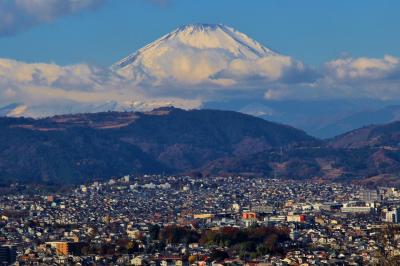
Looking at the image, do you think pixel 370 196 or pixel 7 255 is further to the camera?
pixel 370 196

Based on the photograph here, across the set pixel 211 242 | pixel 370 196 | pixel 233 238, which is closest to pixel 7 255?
pixel 211 242

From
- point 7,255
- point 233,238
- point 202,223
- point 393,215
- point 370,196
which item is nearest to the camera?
point 7,255

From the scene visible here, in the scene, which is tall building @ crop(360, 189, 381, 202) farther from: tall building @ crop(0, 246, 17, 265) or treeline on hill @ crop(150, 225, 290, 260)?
tall building @ crop(0, 246, 17, 265)

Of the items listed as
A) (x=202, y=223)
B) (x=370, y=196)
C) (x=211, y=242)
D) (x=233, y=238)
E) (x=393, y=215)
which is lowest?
(x=211, y=242)

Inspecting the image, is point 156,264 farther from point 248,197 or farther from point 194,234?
point 248,197

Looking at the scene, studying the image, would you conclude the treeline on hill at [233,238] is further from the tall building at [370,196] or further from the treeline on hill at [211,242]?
the tall building at [370,196]

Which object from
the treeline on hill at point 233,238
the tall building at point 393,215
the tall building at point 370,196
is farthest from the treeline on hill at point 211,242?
the tall building at point 370,196

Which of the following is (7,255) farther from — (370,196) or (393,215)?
(370,196)
